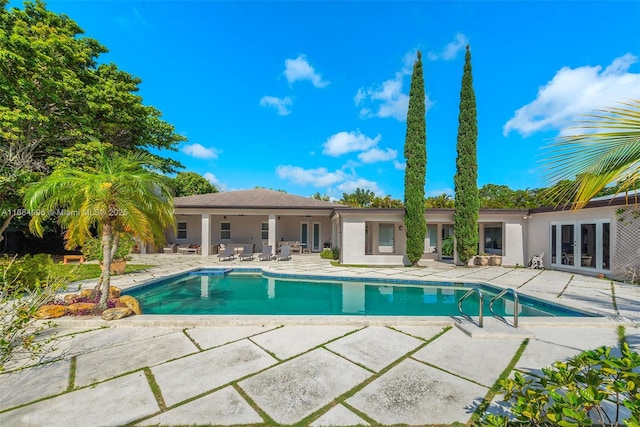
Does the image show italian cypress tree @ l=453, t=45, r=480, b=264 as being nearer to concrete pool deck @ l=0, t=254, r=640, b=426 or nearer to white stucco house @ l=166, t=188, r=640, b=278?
white stucco house @ l=166, t=188, r=640, b=278

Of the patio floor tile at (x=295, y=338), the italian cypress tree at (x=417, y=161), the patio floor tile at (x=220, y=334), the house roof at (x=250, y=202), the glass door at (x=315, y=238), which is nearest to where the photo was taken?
the patio floor tile at (x=295, y=338)

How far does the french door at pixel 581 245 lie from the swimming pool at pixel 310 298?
580cm

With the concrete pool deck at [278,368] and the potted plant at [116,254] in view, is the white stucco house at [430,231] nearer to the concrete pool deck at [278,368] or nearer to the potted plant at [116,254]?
the concrete pool deck at [278,368]

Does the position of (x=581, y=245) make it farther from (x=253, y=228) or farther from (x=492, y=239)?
(x=253, y=228)

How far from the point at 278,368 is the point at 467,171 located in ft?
44.7

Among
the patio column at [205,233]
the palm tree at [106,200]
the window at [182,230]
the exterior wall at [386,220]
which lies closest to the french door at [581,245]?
the exterior wall at [386,220]

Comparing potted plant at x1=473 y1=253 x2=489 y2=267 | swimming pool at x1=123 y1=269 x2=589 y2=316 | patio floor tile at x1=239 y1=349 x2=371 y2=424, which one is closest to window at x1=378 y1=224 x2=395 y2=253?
potted plant at x1=473 y1=253 x2=489 y2=267

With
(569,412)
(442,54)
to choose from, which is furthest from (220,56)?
(569,412)

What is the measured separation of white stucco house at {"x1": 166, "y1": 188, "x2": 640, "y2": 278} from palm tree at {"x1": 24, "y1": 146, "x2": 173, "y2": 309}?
9644mm

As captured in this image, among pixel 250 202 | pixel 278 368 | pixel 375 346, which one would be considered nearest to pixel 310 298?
pixel 375 346

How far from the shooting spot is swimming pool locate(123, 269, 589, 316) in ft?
24.2

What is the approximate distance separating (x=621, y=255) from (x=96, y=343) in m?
16.5

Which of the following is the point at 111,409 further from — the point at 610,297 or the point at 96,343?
the point at 610,297

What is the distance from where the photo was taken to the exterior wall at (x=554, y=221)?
10.4 m
